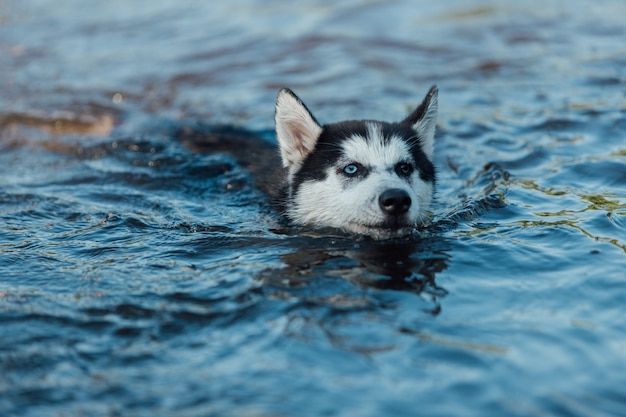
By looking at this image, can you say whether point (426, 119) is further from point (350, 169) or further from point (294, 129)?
point (294, 129)

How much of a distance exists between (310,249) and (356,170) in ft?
3.24

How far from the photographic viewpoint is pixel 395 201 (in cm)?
720

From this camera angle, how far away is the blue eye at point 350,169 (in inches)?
315

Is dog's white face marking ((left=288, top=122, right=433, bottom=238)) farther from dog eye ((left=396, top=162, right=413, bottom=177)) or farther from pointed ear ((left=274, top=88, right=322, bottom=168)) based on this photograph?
pointed ear ((left=274, top=88, right=322, bottom=168))

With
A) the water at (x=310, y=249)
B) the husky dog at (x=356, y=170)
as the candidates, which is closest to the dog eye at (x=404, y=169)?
the husky dog at (x=356, y=170)

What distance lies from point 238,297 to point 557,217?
368 centimetres

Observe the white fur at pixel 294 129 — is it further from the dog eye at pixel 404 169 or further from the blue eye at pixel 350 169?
the dog eye at pixel 404 169

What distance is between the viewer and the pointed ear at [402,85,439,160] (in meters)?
8.69

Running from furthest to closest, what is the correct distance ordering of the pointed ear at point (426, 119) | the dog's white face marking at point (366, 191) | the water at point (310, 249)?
1. the pointed ear at point (426, 119)
2. the dog's white face marking at point (366, 191)
3. the water at point (310, 249)

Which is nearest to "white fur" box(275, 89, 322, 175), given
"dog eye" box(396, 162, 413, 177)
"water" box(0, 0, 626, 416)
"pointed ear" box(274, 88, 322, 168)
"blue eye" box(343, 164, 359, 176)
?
"pointed ear" box(274, 88, 322, 168)

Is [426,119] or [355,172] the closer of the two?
[355,172]

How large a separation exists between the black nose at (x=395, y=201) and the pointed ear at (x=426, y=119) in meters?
1.74

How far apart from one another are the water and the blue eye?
68 centimetres

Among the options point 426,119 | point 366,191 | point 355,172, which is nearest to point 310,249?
point 366,191
